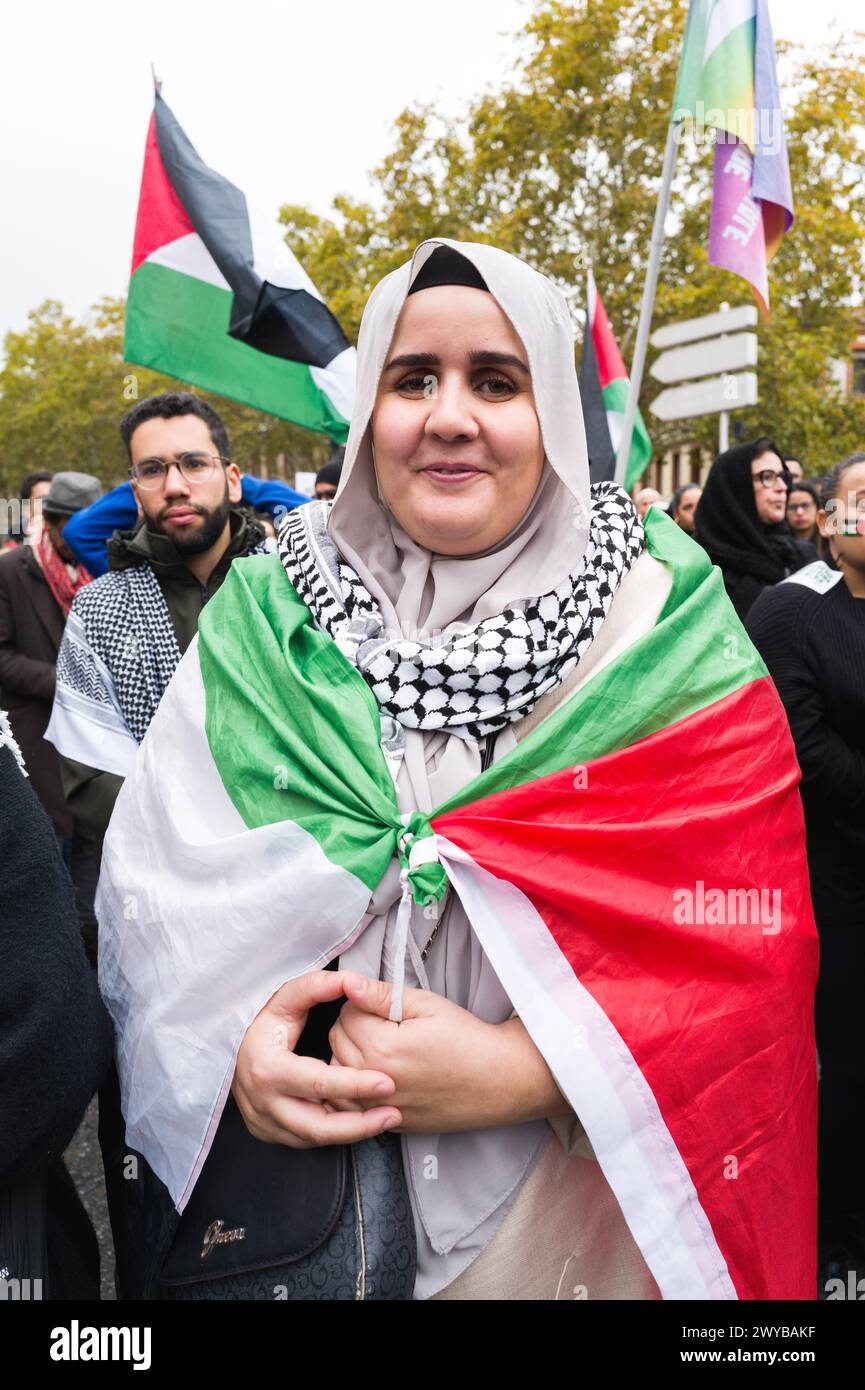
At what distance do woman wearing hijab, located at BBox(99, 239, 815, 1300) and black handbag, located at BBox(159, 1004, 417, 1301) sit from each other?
0.7 inches

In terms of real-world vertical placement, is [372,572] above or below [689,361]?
below

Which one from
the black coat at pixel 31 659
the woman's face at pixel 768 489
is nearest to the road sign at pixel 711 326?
the woman's face at pixel 768 489

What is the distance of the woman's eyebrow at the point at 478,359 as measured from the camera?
5.34 feet

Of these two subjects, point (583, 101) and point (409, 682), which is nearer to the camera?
point (409, 682)

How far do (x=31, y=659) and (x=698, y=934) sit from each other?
4.02 m

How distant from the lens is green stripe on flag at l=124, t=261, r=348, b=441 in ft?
16.8

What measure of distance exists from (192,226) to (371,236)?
16.8 m

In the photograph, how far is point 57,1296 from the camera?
1638 mm

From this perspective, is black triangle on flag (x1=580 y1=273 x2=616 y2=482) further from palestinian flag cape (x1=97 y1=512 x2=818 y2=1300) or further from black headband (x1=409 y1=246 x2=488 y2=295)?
palestinian flag cape (x1=97 y1=512 x2=818 y2=1300)

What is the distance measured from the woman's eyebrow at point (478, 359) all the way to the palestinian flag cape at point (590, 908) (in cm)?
41

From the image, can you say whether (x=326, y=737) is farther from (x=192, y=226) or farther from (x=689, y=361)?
(x=689, y=361)

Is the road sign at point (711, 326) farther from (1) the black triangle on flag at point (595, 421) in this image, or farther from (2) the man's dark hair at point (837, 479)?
(2) the man's dark hair at point (837, 479)
